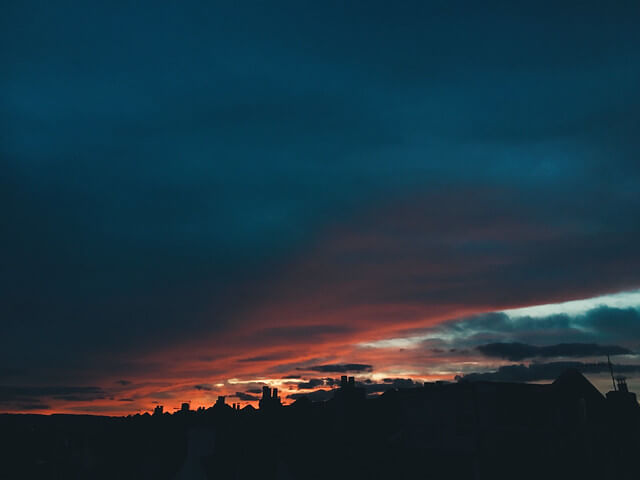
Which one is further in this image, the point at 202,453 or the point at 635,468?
the point at 202,453

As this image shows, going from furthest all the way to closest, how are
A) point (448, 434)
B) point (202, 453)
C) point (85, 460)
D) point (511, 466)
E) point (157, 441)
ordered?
point (85, 460), point (157, 441), point (202, 453), point (448, 434), point (511, 466)

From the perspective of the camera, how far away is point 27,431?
5466cm

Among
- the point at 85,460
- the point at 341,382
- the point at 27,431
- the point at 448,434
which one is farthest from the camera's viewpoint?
the point at 27,431

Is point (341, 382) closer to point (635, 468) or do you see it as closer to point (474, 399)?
point (474, 399)

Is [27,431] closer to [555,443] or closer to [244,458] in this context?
[244,458]

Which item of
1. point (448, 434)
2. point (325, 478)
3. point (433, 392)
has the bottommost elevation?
point (325, 478)

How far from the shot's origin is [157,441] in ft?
152

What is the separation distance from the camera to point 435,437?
32.0m

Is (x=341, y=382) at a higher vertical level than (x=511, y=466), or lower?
higher

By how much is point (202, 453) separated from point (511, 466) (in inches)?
888

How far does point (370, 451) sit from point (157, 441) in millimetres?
21920

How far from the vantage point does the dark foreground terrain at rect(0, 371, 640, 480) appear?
30.2 metres

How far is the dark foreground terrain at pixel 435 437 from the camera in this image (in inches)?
1187

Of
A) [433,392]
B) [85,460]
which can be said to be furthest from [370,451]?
[85,460]
